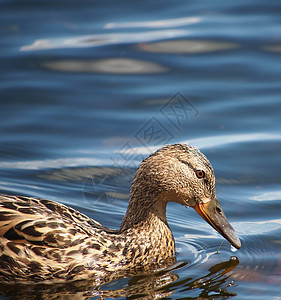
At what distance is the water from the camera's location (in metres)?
7.37

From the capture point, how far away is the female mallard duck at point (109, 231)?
652cm

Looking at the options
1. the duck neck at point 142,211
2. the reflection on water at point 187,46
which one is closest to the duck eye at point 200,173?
the duck neck at point 142,211

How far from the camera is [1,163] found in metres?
9.55

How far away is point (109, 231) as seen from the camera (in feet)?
23.6

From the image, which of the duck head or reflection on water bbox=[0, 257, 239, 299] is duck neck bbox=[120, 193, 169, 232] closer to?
the duck head

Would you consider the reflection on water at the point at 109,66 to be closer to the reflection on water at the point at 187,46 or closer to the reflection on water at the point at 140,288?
the reflection on water at the point at 187,46

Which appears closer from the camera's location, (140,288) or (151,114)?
(140,288)

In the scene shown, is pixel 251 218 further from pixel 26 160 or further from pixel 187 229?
pixel 26 160

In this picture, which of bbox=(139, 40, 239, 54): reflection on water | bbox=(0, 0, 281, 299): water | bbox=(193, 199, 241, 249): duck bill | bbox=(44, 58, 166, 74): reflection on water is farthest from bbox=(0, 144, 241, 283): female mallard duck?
bbox=(139, 40, 239, 54): reflection on water

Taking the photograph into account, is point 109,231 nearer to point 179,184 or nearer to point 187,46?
point 179,184

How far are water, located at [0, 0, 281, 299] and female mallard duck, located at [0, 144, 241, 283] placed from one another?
21 centimetres

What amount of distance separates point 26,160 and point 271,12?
721 cm

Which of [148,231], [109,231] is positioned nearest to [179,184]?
[148,231]

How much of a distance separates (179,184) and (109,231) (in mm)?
892
